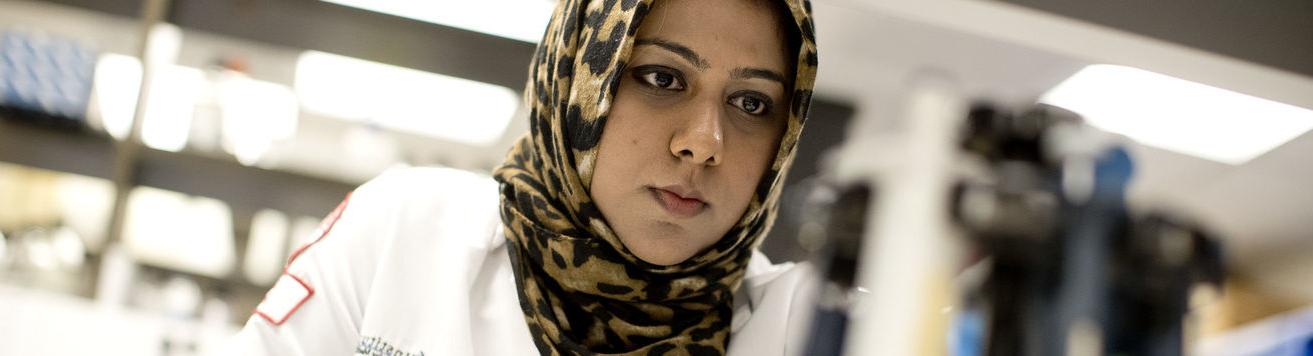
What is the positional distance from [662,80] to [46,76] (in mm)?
2723

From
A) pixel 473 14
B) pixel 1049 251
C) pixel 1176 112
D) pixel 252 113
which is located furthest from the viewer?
pixel 1176 112

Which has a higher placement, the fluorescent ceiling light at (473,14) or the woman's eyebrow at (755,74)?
the fluorescent ceiling light at (473,14)

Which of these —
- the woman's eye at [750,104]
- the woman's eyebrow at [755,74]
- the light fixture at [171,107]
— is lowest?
the woman's eye at [750,104]

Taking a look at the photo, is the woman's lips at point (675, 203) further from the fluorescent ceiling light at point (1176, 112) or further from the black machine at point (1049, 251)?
the fluorescent ceiling light at point (1176, 112)

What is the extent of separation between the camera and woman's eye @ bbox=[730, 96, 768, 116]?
44.9 inches

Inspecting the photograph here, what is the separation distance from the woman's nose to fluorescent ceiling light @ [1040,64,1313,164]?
2294 millimetres

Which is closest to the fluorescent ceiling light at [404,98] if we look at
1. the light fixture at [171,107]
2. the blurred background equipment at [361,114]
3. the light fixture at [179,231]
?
the blurred background equipment at [361,114]

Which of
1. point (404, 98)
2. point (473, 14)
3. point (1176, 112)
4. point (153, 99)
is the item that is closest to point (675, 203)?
point (473, 14)

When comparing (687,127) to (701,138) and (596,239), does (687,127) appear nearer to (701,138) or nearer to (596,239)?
(701,138)

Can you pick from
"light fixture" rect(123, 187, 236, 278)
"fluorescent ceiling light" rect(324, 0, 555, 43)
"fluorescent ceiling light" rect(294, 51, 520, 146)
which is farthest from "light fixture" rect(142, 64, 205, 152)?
"fluorescent ceiling light" rect(324, 0, 555, 43)

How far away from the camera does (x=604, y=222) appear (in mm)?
1146

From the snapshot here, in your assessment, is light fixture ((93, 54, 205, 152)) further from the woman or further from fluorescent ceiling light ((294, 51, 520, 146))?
the woman

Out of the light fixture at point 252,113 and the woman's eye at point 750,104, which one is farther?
the light fixture at point 252,113

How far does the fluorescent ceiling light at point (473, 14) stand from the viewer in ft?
9.96
